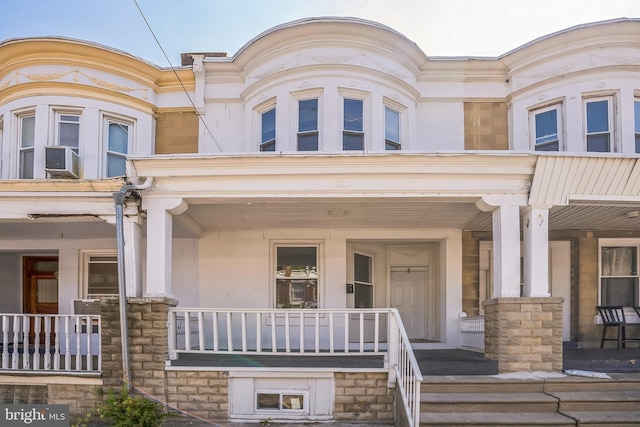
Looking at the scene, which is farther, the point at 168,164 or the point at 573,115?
the point at 573,115

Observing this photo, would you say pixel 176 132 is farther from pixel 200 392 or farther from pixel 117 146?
pixel 200 392

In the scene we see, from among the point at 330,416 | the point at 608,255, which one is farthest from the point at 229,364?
the point at 608,255

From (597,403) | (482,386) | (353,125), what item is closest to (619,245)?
(597,403)

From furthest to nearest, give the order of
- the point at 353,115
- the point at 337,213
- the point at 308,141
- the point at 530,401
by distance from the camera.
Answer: the point at 353,115 < the point at 308,141 < the point at 337,213 < the point at 530,401

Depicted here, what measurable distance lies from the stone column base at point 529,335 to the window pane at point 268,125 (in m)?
4.92

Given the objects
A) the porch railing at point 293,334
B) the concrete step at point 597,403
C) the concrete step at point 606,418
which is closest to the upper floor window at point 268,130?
the porch railing at point 293,334

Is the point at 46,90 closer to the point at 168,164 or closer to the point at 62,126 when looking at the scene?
the point at 62,126

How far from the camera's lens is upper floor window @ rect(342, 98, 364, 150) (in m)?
8.39

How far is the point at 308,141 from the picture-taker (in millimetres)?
8422

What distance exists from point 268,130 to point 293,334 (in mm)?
3760

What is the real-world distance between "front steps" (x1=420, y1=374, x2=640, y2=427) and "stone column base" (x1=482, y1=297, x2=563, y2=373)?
230 mm

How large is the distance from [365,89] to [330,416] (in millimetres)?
5428

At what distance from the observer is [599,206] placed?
652cm

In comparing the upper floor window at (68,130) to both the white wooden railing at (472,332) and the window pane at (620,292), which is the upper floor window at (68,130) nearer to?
the white wooden railing at (472,332)
